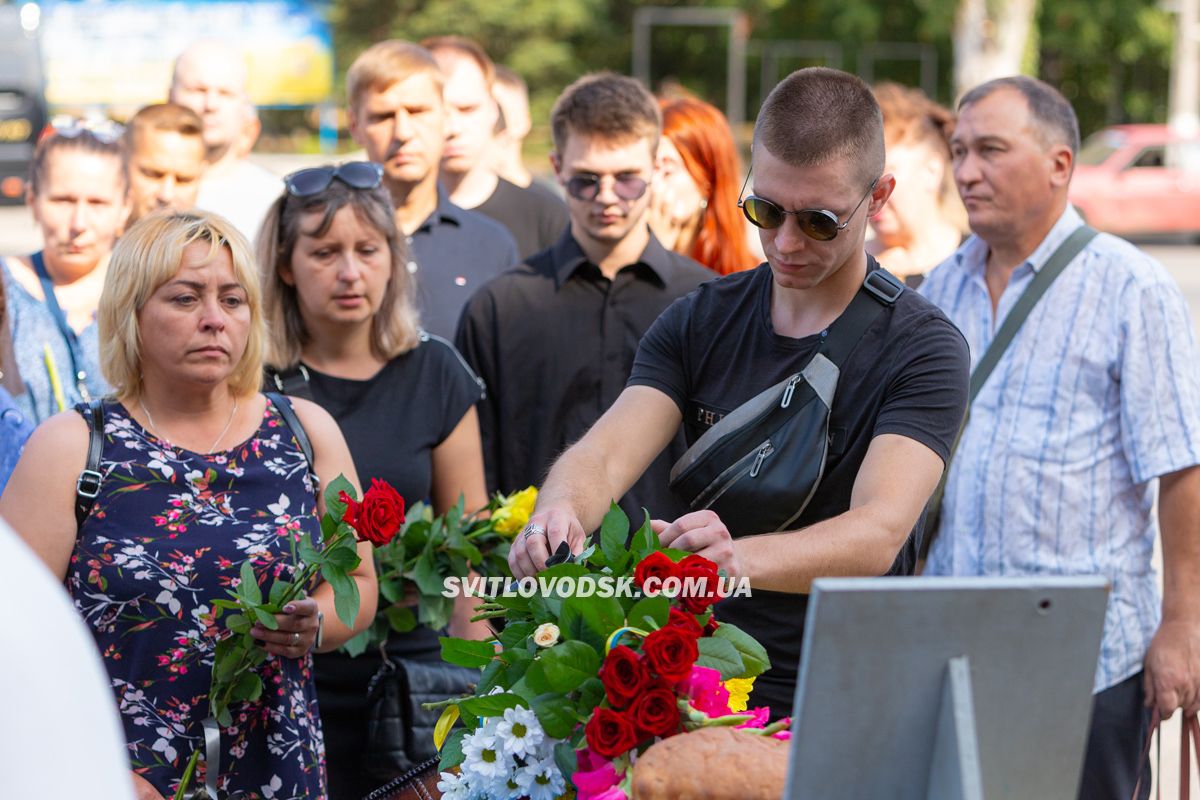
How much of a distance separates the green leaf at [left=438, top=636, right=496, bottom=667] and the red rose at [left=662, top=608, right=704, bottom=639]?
1.08 feet

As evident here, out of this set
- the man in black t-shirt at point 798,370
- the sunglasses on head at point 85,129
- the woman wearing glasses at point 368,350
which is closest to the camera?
the man in black t-shirt at point 798,370

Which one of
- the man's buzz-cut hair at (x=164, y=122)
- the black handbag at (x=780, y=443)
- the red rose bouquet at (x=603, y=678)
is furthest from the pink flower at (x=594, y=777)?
the man's buzz-cut hair at (x=164, y=122)

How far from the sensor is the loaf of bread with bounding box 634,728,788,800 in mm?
1733

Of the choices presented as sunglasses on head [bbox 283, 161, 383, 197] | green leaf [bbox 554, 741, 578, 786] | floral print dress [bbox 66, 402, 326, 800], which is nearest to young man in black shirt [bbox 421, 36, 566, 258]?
sunglasses on head [bbox 283, 161, 383, 197]

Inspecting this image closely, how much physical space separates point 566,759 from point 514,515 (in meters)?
1.53

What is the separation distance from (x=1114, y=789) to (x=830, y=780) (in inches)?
91.0

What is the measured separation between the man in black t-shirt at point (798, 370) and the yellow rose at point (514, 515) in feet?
2.33

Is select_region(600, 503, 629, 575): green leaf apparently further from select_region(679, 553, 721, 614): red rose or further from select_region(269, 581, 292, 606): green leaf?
select_region(269, 581, 292, 606): green leaf

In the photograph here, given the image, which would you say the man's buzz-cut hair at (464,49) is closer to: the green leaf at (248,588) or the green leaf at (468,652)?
the green leaf at (248,588)

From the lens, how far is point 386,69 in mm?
5188

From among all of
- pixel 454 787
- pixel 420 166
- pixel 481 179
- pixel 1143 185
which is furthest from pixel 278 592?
pixel 1143 185

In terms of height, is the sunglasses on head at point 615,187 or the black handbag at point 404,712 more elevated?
the sunglasses on head at point 615,187

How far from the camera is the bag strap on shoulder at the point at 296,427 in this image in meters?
3.12

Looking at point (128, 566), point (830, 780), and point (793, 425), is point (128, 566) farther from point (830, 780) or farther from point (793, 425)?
point (830, 780)
